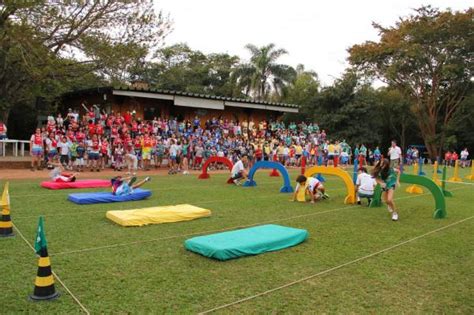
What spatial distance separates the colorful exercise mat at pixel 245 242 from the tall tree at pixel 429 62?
3651 cm

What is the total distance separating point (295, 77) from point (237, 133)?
682 inches

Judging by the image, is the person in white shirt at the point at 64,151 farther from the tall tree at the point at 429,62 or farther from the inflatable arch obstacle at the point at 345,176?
the tall tree at the point at 429,62

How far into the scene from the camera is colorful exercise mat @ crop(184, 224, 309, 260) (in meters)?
6.22

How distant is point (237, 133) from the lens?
2944 centimetres

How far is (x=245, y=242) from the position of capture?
6609 millimetres

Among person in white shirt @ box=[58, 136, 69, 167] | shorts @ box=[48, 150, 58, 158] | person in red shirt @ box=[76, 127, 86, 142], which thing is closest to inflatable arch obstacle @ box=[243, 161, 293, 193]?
person in red shirt @ box=[76, 127, 86, 142]

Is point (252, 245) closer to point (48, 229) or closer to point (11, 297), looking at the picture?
point (11, 297)

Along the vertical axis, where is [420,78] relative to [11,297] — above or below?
above

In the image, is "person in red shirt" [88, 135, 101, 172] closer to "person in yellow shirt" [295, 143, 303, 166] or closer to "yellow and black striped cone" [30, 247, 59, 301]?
"person in yellow shirt" [295, 143, 303, 166]

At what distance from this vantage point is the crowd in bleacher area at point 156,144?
776 inches

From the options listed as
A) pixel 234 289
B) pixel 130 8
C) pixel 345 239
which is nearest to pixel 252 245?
pixel 234 289

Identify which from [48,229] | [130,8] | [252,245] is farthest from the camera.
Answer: [130,8]

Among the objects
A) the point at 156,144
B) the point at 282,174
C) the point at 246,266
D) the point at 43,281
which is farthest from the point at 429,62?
the point at 43,281

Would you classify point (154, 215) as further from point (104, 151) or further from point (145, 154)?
point (145, 154)
